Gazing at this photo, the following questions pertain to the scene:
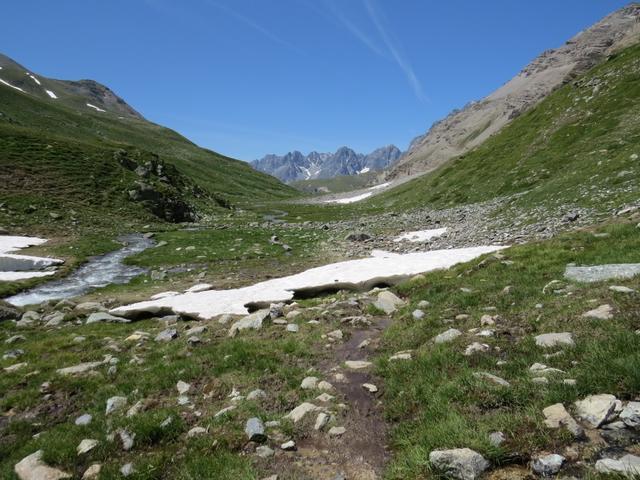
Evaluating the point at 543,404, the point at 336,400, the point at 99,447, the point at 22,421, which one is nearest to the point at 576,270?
the point at 543,404

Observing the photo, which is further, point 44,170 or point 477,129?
point 477,129

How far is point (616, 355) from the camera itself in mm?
6410

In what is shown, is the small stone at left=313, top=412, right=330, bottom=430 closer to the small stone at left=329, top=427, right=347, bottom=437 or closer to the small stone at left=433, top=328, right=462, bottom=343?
the small stone at left=329, top=427, right=347, bottom=437

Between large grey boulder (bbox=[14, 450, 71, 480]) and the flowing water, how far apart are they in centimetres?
1742

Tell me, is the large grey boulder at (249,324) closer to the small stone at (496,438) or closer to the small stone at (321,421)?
the small stone at (321,421)

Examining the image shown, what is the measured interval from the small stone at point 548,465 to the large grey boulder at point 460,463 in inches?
24.2

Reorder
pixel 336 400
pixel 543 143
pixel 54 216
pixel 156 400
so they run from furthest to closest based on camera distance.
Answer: pixel 543 143 < pixel 54 216 < pixel 156 400 < pixel 336 400

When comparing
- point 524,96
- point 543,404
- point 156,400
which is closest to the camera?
point 543,404

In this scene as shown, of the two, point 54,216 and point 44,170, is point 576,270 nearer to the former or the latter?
point 54,216

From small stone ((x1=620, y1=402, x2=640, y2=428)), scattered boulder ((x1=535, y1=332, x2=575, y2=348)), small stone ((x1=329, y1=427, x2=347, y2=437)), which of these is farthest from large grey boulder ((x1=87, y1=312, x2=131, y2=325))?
small stone ((x1=620, y1=402, x2=640, y2=428))

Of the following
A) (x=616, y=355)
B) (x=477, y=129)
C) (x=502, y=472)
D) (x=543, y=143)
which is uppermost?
(x=477, y=129)

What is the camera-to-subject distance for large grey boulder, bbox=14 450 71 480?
21.7 ft

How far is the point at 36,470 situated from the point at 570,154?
174ft

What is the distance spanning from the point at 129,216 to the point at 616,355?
54.4 metres
